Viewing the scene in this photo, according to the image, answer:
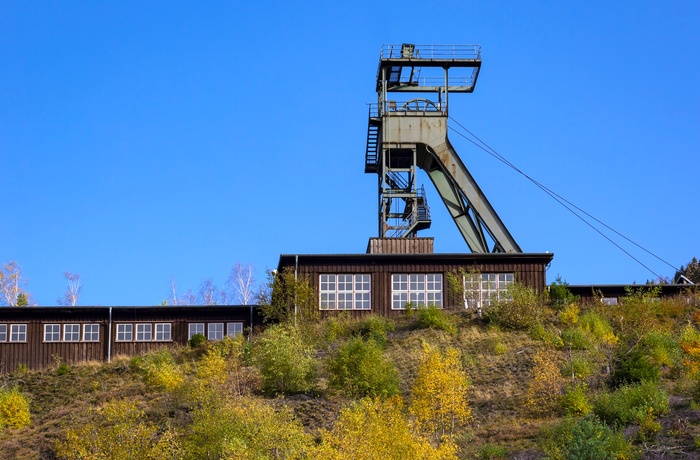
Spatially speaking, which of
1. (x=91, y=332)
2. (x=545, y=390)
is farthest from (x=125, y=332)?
(x=545, y=390)

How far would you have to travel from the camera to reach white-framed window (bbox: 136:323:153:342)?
52.1 metres

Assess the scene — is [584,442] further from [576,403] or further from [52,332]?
[52,332]

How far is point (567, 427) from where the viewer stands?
35.2 metres

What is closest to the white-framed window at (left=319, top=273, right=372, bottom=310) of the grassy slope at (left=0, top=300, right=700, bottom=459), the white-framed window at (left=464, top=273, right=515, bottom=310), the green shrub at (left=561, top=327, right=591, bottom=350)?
the grassy slope at (left=0, top=300, right=700, bottom=459)

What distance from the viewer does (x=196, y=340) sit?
50781 mm

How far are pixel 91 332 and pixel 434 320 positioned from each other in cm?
1524

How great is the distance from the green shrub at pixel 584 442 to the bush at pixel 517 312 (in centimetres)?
1240

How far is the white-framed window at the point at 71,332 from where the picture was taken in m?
52.0

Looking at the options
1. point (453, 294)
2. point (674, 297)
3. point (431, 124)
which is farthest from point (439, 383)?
point (431, 124)

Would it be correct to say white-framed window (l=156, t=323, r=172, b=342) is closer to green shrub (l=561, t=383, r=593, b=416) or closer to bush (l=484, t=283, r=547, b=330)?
bush (l=484, t=283, r=547, b=330)

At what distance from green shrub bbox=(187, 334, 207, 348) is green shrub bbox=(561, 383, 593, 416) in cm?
1763

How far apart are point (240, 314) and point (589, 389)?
17526 millimetres

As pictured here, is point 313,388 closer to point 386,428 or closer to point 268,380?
point 268,380

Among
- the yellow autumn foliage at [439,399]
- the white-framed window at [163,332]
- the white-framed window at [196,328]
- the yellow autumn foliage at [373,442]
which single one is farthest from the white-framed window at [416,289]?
the yellow autumn foliage at [373,442]
